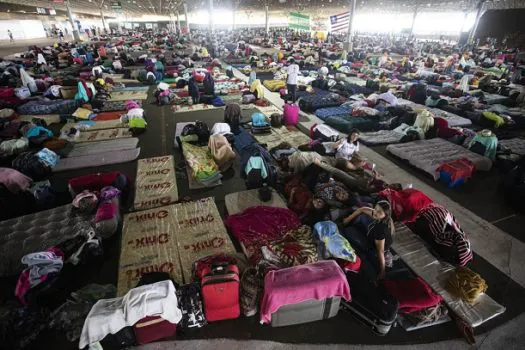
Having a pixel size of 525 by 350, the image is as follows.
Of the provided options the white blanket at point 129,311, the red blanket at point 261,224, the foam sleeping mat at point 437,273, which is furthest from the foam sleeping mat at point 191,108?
the white blanket at point 129,311

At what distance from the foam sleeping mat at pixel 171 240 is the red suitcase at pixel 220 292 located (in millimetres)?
738

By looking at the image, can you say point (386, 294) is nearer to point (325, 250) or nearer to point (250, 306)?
point (325, 250)

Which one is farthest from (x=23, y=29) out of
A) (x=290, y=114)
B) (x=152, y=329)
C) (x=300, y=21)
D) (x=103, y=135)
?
(x=152, y=329)

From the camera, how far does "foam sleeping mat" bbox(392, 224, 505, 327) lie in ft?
12.8

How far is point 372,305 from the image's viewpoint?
3674mm

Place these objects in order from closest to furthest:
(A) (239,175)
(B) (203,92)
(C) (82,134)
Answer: (A) (239,175)
(C) (82,134)
(B) (203,92)

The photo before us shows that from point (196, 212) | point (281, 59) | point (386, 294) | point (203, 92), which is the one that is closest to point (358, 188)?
point (386, 294)

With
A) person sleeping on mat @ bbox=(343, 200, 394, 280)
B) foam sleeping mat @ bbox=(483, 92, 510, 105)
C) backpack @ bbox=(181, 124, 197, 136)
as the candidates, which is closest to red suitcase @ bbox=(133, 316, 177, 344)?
person sleeping on mat @ bbox=(343, 200, 394, 280)

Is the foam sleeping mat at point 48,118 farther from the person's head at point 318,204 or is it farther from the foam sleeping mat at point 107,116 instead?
the person's head at point 318,204

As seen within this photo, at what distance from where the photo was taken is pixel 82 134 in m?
9.94

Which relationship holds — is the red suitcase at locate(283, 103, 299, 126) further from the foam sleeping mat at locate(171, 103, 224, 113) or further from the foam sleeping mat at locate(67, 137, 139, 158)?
the foam sleeping mat at locate(67, 137, 139, 158)

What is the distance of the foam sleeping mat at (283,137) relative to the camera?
927 centimetres

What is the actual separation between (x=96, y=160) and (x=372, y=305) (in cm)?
786

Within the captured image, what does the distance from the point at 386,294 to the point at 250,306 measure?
1842mm
